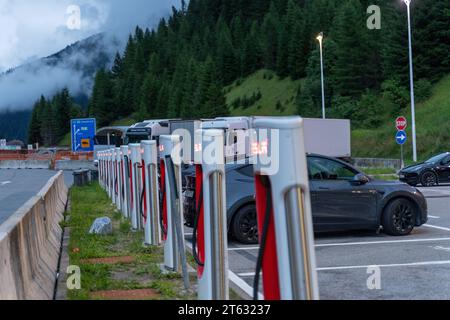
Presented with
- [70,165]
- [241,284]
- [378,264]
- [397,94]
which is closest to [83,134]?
[70,165]

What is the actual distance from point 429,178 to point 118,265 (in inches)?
797

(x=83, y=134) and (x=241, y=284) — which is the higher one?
(x=83, y=134)

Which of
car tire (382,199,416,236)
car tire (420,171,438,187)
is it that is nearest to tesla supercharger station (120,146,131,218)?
car tire (382,199,416,236)

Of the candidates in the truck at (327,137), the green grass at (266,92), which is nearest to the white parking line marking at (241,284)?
the truck at (327,137)

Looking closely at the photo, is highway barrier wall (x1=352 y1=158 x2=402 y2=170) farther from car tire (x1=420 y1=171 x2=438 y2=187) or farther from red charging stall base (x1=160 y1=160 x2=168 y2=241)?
red charging stall base (x1=160 y1=160 x2=168 y2=241)

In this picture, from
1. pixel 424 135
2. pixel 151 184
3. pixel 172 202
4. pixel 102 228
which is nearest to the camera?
pixel 172 202

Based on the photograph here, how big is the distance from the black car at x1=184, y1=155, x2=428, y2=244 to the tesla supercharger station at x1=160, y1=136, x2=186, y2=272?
10.2 ft

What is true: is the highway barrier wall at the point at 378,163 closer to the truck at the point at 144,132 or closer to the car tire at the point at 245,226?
the truck at the point at 144,132

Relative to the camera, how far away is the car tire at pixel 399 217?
41.3 ft

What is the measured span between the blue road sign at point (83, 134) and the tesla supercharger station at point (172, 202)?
36.6m

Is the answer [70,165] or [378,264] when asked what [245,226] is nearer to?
[378,264]

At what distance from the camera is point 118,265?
9.53m
